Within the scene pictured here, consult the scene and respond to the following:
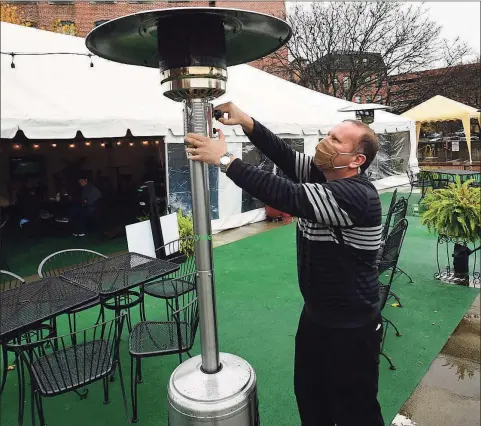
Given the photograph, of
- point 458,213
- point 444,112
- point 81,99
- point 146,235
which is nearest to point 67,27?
point 444,112

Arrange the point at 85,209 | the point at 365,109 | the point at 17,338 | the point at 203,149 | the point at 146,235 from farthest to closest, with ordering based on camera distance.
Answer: the point at 85,209, the point at 365,109, the point at 146,235, the point at 17,338, the point at 203,149

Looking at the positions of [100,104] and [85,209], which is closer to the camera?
[100,104]

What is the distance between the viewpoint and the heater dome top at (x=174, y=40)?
1.60m

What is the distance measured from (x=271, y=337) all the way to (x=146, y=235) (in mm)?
2954

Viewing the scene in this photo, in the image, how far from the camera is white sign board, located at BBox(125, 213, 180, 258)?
6.20 meters

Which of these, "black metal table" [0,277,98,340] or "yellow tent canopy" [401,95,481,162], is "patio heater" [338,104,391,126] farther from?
"yellow tent canopy" [401,95,481,162]

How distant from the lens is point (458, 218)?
5305 millimetres

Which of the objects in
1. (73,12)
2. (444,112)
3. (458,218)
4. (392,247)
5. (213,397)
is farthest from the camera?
(73,12)

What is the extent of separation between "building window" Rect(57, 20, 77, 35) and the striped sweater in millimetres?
26905

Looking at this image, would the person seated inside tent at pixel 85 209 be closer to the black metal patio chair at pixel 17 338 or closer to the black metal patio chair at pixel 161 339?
the black metal patio chair at pixel 17 338

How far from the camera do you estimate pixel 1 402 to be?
3.34 meters

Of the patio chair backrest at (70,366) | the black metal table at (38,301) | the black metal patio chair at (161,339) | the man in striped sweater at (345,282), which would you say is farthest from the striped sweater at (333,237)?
the black metal table at (38,301)

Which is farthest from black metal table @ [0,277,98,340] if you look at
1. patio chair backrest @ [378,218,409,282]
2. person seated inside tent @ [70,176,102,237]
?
person seated inside tent @ [70,176,102,237]

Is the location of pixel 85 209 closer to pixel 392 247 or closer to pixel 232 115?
pixel 392 247
